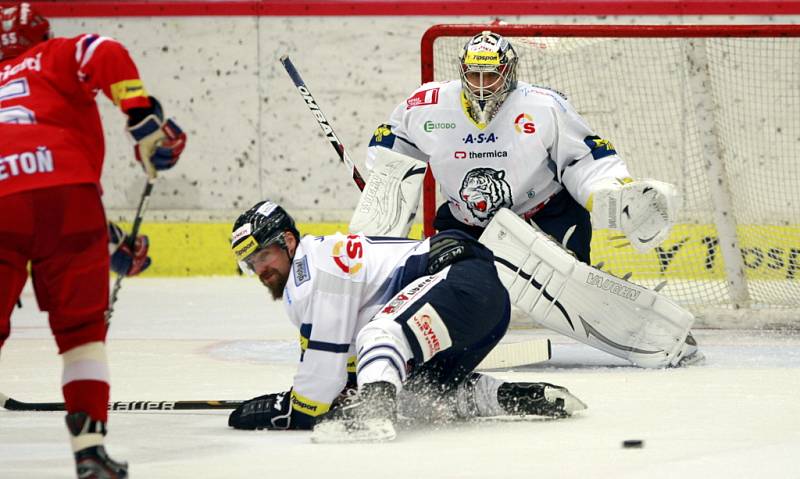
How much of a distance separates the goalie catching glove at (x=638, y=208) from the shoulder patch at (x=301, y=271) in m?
1.63

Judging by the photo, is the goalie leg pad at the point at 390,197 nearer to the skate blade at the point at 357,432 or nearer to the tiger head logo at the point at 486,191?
the tiger head logo at the point at 486,191

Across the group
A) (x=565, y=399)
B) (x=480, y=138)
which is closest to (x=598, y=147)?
(x=480, y=138)

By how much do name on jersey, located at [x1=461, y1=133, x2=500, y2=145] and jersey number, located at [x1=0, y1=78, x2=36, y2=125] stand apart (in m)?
2.37

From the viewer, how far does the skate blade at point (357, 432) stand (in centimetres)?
329

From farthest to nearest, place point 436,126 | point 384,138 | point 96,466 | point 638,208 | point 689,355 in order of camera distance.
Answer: point 384,138 → point 436,126 → point 689,355 → point 638,208 → point 96,466

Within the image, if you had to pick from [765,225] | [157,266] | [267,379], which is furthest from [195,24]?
[267,379]

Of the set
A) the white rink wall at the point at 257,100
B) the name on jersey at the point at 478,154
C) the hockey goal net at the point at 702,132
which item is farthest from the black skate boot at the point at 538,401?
the white rink wall at the point at 257,100

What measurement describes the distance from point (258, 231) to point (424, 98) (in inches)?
69.3

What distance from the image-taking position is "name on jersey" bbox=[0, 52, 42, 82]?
3020mm

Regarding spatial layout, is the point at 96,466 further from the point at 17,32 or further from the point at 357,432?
the point at 17,32

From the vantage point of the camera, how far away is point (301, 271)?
11.6 ft

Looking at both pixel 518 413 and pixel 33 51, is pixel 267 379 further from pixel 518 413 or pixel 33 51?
pixel 33 51

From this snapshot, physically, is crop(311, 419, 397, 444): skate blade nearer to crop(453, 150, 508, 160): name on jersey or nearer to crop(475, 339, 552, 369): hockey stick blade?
crop(475, 339, 552, 369): hockey stick blade

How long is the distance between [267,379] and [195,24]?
418 cm
